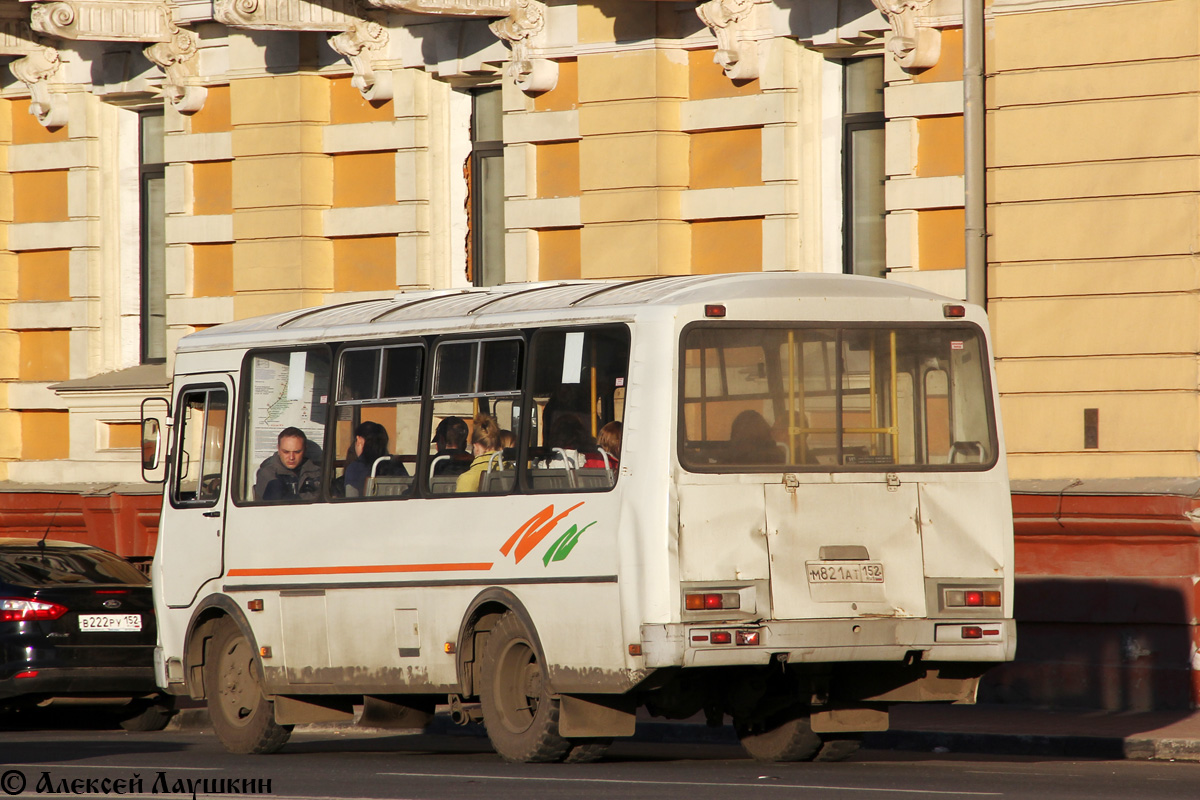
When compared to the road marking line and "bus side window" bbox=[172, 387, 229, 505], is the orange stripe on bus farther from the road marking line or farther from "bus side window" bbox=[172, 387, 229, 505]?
the road marking line

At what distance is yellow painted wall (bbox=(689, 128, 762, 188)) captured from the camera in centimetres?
1975

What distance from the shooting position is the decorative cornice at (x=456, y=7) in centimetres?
2059

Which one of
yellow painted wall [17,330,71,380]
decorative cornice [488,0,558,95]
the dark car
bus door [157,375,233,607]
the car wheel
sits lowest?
the car wheel

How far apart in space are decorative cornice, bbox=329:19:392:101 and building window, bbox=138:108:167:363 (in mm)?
3363

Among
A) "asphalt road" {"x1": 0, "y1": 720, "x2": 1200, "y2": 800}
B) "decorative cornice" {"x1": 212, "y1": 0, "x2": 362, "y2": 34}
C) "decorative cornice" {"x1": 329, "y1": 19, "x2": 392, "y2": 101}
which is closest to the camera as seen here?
"asphalt road" {"x1": 0, "y1": 720, "x2": 1200, "y2": 800}

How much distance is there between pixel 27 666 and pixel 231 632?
1739 mm

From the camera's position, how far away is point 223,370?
1523 centimetres

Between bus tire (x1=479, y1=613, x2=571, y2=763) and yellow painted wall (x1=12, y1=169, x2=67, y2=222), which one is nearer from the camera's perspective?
bus tire (x1=479, y1=613, x2=571, y2=763)

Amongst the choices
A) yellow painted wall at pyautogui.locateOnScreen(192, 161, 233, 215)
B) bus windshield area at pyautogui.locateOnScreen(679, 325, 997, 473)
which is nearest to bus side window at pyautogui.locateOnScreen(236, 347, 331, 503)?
bus windshield area at pyautogui.locateOnScreen(679, 325, 997, 473)

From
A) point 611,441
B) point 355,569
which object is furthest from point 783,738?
point 355,569

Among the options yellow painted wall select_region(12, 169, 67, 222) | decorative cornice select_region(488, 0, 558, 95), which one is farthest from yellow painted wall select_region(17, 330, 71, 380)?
decorative cornice select_region(488, 0, 558, 95)

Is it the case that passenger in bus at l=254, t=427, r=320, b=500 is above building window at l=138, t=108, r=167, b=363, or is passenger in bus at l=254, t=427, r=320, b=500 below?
below

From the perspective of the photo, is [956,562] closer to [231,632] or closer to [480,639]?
[480,639]

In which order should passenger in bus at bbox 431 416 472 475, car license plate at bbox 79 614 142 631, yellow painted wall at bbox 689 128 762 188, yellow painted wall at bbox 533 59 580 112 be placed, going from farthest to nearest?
yellow painted wall at bbox 533 59 580 112 < yellow painted wall at bbox 689 128 762 188 < car license plate at bbox 79 614 142 631 < passenger in bus at bbox 431 416 472 475
